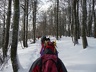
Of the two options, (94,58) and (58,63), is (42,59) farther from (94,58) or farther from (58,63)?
(94,58)

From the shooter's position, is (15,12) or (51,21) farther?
(51,21)

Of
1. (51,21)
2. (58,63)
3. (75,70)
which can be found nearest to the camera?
(58,63)

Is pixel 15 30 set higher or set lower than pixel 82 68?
higher

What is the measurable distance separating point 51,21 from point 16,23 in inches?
1990

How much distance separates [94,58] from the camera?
11.0m

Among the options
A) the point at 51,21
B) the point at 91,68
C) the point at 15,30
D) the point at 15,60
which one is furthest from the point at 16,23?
the point at 51,21

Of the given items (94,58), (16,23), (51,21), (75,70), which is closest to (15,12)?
(16,23)

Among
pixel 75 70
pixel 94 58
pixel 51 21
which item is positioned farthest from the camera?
pixel 51 21

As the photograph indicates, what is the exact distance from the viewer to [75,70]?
9062 mm

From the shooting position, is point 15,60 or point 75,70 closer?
point 75,70

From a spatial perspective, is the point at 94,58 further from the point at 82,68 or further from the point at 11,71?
the point at 11,71

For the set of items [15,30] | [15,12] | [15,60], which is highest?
[15,12]

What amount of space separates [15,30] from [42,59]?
5.67 meters

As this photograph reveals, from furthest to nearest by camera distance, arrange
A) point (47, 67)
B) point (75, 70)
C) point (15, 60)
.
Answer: point (15, 60)
point (75, 70)
point (47, 67)
